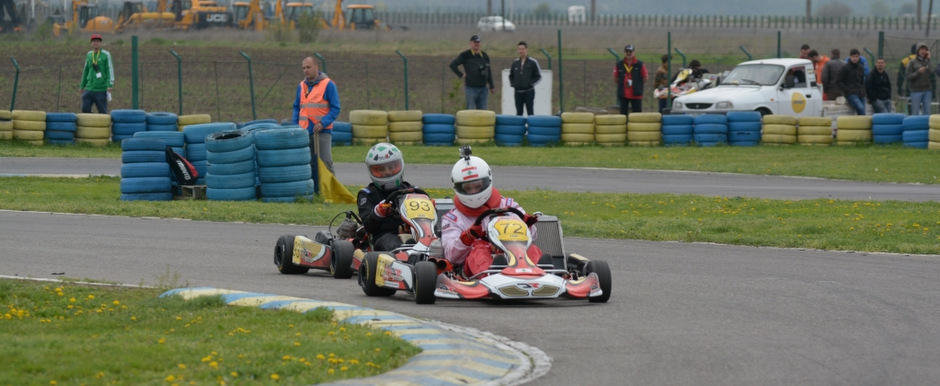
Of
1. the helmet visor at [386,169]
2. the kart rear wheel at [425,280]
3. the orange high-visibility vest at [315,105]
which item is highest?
the orange high-visibility vest at [315,105]

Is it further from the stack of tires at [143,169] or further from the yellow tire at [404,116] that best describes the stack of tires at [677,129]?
the stack of tires at [143,169]

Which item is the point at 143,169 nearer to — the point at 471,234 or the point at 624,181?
the point at 624,181

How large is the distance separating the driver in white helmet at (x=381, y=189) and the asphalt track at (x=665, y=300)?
511mm

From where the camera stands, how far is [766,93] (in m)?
26.5

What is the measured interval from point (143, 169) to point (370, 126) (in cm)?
916

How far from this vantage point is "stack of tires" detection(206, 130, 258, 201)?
1617 cm

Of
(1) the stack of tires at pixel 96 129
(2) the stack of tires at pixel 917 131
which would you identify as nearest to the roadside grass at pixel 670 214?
(1) the stack of tires at pixel 96 129

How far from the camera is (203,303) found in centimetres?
864

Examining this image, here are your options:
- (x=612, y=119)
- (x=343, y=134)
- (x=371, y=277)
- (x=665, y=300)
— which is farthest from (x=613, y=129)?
(x=371, y=277)

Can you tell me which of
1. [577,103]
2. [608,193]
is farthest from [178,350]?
[577,103]

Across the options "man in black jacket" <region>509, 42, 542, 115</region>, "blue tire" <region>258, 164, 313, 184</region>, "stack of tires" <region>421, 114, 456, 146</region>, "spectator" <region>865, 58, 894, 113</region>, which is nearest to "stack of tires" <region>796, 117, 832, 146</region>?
"spectator" <region>865, 58, 894, 113</region>

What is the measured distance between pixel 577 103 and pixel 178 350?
3011 cm

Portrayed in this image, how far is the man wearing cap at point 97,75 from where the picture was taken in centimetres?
2373

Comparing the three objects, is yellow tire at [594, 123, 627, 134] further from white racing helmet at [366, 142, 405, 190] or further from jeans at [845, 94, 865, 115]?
white racing helmet at [366, 142, 405, 190]
